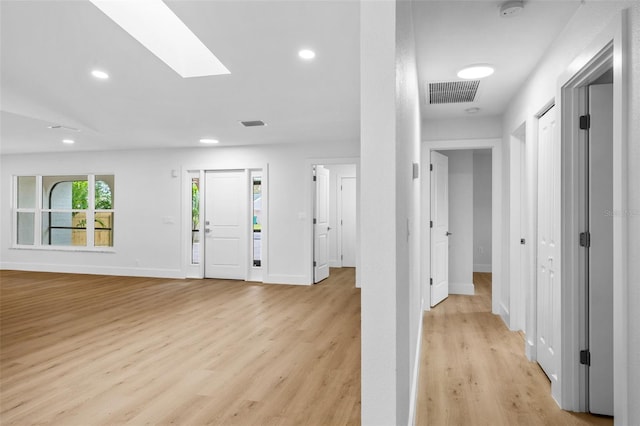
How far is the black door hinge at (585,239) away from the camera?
2.32 meters

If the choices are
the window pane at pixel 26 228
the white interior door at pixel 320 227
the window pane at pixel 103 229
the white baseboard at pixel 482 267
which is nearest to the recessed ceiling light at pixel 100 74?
the white interior door at pixel 320 227

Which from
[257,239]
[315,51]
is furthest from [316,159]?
[315,51]

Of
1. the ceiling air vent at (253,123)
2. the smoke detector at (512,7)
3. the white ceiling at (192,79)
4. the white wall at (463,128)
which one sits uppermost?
the white ceiling at (192,79)

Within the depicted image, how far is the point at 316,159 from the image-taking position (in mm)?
6641

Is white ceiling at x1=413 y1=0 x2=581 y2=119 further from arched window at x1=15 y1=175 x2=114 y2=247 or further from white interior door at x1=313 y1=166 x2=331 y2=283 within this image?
arched window at x1=15 y1=175 x2=114 y2=247

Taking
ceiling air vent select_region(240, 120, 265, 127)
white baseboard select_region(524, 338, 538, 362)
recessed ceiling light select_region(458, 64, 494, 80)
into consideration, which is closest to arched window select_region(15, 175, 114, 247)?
ceiling air vent select_region(240, 120, 265, 127)

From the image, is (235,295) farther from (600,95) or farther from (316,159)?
(600,95)

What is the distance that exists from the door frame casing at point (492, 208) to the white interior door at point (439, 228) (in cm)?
15

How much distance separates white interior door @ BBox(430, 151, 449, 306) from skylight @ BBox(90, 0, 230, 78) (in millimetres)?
2956

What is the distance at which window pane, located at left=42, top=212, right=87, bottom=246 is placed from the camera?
812 centimetres

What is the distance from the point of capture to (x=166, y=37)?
4.20m

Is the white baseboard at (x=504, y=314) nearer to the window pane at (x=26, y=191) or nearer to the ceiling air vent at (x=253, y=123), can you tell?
the ceiling air vent at (x=253, y=123)

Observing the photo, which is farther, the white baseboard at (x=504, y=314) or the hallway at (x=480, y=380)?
the white baseboard at (x=504, y=314)

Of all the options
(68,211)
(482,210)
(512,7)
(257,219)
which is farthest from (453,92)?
(68,211)
